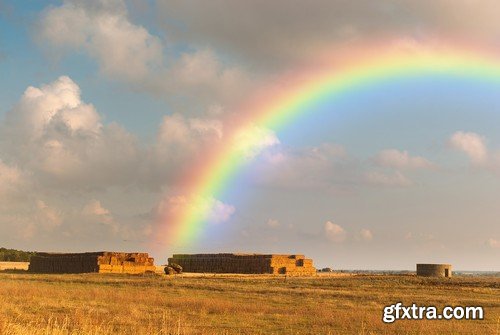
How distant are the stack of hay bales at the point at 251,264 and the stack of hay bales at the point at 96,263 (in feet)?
39.8

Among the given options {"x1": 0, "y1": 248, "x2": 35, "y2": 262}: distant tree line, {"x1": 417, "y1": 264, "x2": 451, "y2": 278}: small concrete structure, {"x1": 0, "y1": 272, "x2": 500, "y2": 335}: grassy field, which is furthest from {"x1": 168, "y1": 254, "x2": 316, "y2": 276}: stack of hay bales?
{"x1": 0, "y1": 248, "x2": 35, "y2": 262}: distant tree line

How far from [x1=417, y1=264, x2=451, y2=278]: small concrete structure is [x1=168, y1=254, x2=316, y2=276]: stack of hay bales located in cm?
1567

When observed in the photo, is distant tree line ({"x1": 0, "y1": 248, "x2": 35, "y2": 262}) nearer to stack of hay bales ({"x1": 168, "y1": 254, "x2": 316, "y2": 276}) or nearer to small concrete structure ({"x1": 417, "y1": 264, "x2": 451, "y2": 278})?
stack of hay bales ({"x1": 168, "y1": 254, "x2": 316, "y2": 276})

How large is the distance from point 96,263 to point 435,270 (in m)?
41.6

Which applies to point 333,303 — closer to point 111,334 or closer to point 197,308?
point 197,308

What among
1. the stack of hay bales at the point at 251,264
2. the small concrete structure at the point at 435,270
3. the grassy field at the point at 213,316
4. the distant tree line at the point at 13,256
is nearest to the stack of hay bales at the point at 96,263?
the stack of hay bales at the point at 251,264

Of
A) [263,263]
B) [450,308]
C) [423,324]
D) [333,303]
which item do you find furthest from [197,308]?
[263,263]

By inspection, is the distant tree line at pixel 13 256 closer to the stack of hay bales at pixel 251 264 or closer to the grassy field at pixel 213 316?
the stack of hay bales at pixel 251 264

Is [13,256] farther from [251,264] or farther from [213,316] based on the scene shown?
[213,316]

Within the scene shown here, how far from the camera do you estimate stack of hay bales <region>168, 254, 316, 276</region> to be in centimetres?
7419

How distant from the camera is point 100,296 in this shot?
28.8 m

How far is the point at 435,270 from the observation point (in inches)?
2675

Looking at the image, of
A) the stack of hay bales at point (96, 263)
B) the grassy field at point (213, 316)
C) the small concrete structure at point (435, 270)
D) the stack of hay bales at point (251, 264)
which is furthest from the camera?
the stack of hay bales at point (251, 264)

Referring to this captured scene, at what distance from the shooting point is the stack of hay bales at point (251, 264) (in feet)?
243
